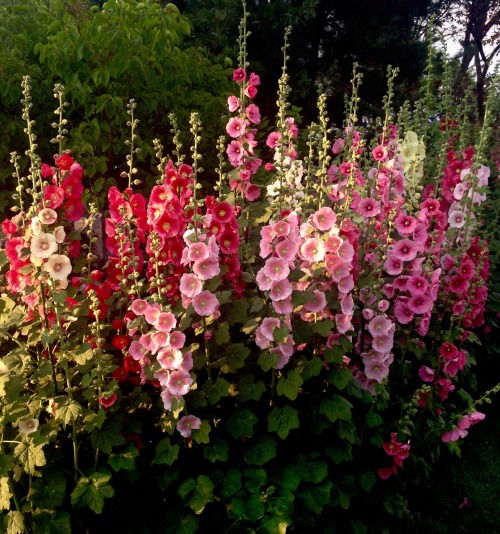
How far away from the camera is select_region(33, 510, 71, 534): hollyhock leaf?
213 cm

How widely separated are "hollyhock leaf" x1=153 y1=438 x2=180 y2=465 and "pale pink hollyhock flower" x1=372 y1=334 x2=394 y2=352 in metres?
0.92

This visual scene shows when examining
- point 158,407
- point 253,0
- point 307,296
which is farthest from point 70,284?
point 253,0

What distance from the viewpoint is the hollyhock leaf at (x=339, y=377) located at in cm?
239

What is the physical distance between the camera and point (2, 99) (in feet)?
Result: 13.2

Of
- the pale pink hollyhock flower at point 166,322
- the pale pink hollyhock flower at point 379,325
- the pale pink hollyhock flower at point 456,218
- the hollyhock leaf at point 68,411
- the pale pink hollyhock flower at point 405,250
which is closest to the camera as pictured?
the hollyhock leaf at point 68,411

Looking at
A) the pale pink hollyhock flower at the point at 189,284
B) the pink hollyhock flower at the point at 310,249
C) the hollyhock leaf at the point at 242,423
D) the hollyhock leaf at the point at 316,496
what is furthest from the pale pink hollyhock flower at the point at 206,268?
the hollyhock leaf at the point at 316,496

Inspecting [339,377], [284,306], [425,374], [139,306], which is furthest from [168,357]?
[425,374]

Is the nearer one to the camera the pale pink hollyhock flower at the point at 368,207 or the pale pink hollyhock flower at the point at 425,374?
the pale pink hollyhock flower at the point at 368,207

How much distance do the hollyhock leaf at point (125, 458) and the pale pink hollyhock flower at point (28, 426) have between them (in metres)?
0.28

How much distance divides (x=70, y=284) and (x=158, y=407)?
23.0 inches

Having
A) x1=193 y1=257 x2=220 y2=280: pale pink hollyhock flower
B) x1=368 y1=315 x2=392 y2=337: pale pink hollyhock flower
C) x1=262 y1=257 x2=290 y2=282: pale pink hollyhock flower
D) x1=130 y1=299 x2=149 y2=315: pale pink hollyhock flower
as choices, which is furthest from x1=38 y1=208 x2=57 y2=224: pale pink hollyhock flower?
x1=368 y1=315 x2=392 y2=337: pale pink hollyhock flower

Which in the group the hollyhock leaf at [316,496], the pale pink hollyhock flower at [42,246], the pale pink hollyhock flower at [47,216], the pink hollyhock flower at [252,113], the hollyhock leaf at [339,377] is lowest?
the hollyhock leaf at [316,496]

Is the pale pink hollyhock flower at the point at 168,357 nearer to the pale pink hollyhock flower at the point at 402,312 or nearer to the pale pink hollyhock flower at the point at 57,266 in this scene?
the pale pink hollyhock flower at the point at 57,266

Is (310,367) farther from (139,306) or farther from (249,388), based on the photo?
(139,306)
